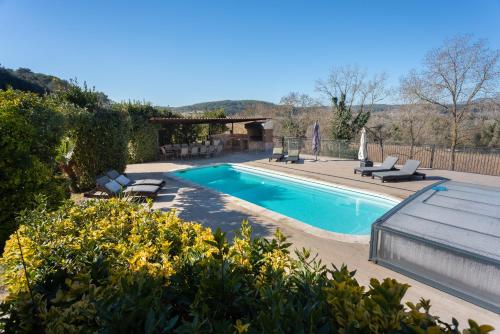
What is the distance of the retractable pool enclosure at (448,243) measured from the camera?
3.83 meters

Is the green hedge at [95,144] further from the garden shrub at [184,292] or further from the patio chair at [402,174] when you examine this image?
the patio chair at [402,174]

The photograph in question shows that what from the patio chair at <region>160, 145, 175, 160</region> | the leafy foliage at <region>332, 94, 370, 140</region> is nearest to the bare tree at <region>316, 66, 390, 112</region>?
the leafy foliage at <region>332, 94, 370, 140</region>

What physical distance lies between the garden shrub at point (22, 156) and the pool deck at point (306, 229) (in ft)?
10.6

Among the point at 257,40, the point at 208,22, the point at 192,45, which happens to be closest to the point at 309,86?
the point at 257,40

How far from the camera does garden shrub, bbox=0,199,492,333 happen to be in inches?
55.9

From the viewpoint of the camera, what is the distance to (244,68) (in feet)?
88.2

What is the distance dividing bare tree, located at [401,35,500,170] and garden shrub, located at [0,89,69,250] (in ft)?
92.7

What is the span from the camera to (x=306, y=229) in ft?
21.2

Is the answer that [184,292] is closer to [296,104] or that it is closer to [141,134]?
[141,134]

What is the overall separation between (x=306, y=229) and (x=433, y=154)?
12596 millimetres

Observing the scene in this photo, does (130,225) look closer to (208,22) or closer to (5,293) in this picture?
(5,293)

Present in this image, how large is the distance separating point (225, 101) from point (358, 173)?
66.6 m

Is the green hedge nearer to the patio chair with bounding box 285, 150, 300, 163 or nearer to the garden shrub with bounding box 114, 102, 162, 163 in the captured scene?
the garden shrub with bounding box 114, 102, 162, 163

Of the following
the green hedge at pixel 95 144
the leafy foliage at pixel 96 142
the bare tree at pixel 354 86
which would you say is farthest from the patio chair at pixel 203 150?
the bare tree at pixel 354 86
